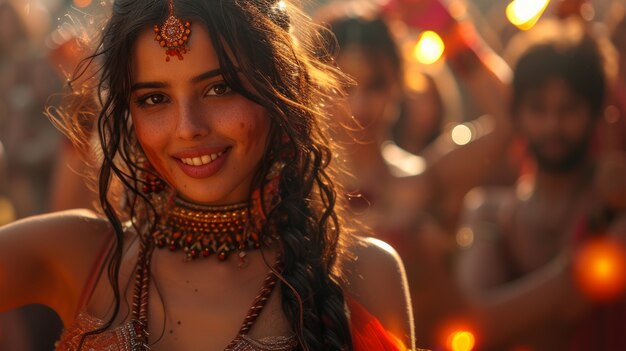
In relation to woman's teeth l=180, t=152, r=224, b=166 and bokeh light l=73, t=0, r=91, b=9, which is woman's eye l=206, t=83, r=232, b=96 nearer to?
woman's teeth l=180, t=152, r=224, b=166

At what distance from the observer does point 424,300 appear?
3.97m

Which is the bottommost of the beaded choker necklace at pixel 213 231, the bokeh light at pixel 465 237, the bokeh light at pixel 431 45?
the bokeh light at pixel 465 237

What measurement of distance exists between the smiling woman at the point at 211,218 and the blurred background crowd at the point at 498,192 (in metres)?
1.19

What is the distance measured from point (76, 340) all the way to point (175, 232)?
324 mm

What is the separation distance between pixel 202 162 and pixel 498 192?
234 cm

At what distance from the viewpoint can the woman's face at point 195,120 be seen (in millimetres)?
2201

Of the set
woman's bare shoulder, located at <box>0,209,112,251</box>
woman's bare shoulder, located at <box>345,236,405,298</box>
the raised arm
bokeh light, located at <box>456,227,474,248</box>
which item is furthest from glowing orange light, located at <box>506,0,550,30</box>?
woman's bare shoulder, located at <box>0,209,112,251</box>

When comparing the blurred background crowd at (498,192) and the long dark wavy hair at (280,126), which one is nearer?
the long dark wavy hair at (280,126)

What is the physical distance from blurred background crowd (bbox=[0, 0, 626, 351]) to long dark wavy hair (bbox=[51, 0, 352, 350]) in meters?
1.16

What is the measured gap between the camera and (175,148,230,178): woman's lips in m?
2.24

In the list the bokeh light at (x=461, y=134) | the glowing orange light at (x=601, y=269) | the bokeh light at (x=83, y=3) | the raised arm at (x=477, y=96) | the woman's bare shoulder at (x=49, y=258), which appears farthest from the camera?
the bokeh light at (x=461, y=134)

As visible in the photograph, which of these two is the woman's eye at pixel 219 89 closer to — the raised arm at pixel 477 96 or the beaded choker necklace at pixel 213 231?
the beaded choker necklace at pixel 213 231

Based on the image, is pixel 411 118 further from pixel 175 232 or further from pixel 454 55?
pixel 175 232

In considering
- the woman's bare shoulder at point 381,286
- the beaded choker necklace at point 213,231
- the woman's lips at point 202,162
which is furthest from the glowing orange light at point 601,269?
the woman's lips at point 202,162
